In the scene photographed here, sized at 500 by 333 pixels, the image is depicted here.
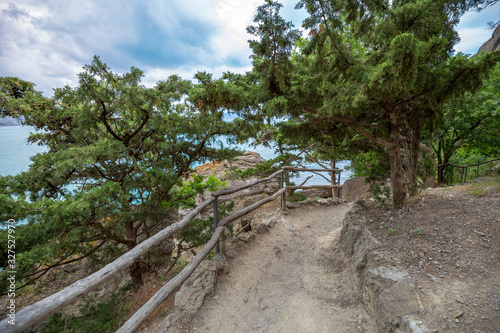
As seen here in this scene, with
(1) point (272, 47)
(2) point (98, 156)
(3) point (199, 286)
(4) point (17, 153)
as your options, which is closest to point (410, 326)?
(3) point (199, 286)

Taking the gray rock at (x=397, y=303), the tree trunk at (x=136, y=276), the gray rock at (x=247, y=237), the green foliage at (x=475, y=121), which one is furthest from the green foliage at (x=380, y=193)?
the tree trunk at (x=136, y=276)

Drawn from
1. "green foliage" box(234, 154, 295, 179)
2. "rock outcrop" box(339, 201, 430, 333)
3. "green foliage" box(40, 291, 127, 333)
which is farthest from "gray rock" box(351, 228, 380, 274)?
"green foliage" box(234, 154, 295, 179)

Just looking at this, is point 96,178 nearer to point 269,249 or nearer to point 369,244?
point 269,249

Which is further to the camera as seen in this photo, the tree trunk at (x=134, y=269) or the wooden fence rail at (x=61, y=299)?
the tree trunk at (x=134, y=269)

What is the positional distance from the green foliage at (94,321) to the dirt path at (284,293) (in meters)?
2.48

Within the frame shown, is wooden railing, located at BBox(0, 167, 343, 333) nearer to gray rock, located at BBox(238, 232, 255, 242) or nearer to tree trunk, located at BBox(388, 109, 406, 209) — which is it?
gray rock, located at BBox(238, 232, 255, 242)

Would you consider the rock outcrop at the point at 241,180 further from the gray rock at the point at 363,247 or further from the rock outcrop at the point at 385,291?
the rock outcrop at the point at 385,291

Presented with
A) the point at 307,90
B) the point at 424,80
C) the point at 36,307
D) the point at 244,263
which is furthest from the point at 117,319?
the point at 424,80

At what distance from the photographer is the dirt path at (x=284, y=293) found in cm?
251

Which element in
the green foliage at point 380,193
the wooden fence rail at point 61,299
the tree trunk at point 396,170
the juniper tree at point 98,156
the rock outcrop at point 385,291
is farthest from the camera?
the green foliage at point 380,193

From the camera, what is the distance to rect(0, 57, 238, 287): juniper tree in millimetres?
3221

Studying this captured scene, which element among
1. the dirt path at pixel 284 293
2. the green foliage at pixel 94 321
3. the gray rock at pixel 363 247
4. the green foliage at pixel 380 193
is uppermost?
the green foliage at pixel 380 193

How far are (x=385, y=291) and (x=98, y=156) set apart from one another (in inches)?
189

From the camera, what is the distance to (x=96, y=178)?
Result: 15.4 ft
